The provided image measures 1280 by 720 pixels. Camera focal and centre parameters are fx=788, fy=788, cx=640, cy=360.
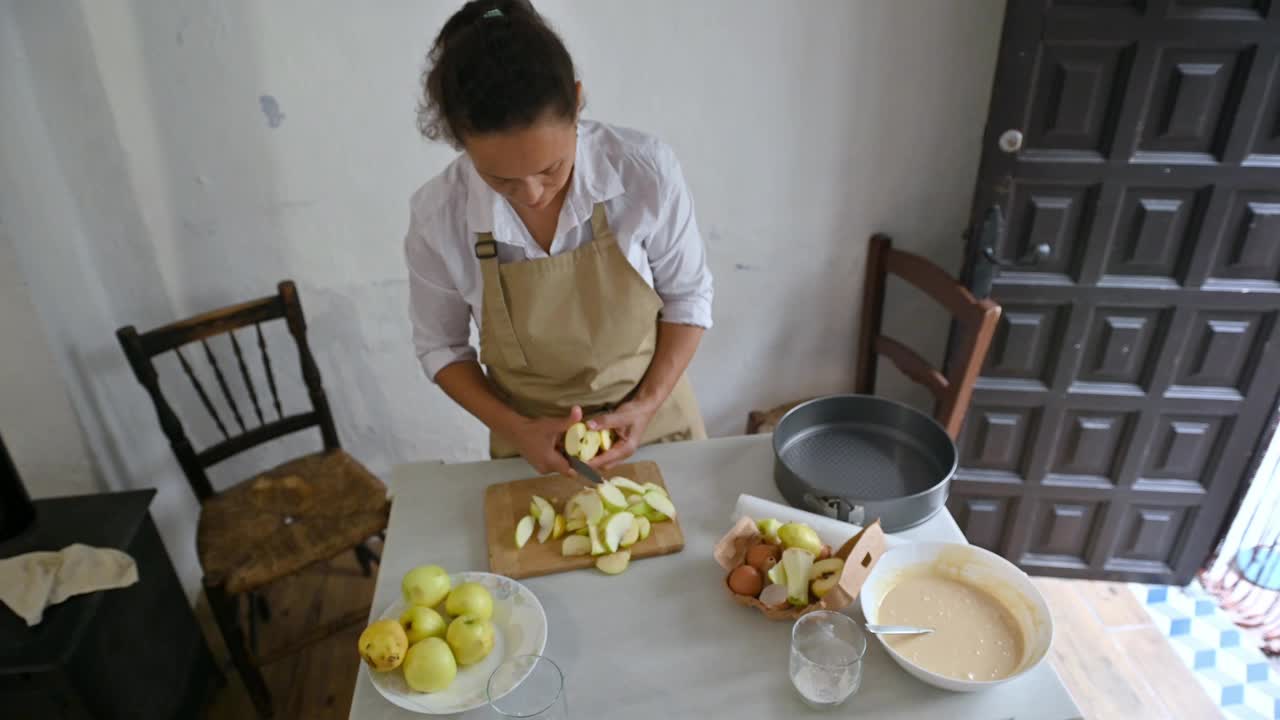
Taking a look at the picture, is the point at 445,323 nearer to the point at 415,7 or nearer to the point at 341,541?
the point at 341,541

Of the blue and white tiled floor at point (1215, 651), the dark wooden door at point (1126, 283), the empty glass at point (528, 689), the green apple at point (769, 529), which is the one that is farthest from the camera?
the blue and white tiled floor at point (1215, 651)

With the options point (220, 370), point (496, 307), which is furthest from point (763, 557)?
point (220, 370)

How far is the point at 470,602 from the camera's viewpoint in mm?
1161

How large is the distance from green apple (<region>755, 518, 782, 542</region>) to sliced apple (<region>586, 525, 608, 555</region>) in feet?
0.85

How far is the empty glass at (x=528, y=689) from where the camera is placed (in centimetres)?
104

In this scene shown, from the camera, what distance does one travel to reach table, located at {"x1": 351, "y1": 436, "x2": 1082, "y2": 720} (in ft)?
3.55

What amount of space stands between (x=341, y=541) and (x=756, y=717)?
1.22 metres

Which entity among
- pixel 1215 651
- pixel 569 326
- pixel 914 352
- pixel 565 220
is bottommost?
pixel 1215 651

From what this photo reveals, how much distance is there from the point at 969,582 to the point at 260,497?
1703mm

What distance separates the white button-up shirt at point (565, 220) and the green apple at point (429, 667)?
607 millimetres

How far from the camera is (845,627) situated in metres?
1.13

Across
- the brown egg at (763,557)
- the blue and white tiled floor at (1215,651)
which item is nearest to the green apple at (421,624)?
the brown egg at (763,557)

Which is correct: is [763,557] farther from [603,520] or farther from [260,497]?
→ [260,497]

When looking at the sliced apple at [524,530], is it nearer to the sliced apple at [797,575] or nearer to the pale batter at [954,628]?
the sliced apple at [797,575]
